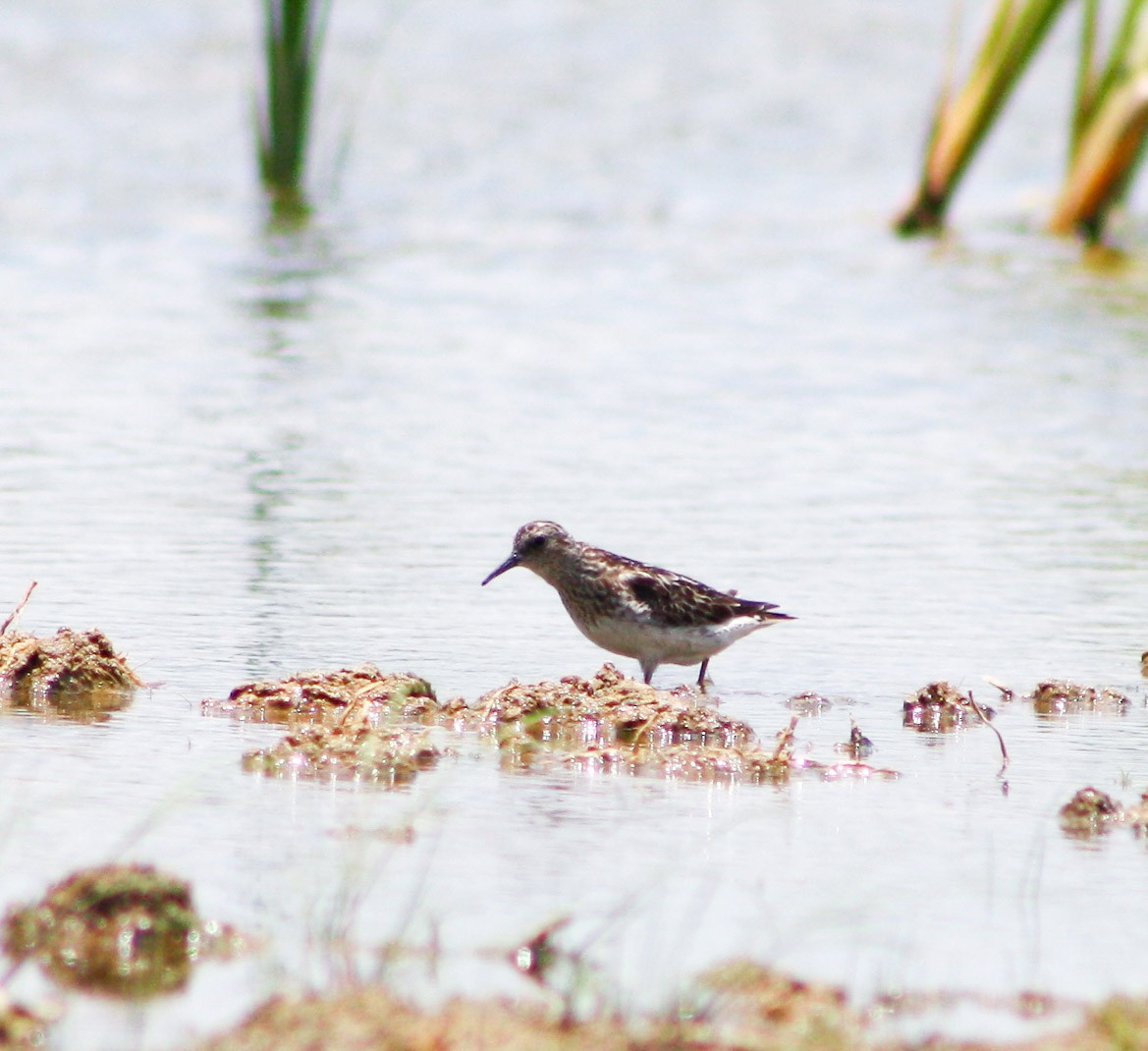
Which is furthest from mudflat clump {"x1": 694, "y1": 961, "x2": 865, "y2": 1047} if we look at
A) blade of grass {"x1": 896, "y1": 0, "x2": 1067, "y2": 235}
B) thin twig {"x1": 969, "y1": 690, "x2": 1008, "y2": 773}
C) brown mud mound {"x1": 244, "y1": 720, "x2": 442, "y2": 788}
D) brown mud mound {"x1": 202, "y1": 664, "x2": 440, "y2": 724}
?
blade of grass {"x1": 896, "y1": 0, "x2": 1067, "y2": 235}

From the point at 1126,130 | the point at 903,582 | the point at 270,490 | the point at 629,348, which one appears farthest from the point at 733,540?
the point at 1126,130

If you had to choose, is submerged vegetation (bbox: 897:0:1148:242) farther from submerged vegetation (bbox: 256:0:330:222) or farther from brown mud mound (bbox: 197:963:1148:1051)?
brown mud mound (bbox: 197:963:1148:1051)

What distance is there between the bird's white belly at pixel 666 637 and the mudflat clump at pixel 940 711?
0.88m

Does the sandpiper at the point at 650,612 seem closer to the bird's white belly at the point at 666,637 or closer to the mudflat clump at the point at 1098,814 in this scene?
the bird's white belly at the point at 666,637

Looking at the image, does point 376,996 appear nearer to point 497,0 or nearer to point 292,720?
point 292,720

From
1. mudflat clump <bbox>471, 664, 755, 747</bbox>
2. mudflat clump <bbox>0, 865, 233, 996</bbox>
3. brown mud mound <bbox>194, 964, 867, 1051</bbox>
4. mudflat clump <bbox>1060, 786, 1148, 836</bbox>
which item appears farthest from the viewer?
mudflat clump <bbox>471, 664, 755, 747</bbox>

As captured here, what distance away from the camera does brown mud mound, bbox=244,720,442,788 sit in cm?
618

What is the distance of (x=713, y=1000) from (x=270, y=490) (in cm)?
695

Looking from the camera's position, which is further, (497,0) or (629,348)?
(497,0)

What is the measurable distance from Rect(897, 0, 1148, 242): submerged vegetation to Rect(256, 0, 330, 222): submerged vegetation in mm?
5284

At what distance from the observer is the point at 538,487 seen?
1117 cm

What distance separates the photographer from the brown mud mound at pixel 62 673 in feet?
23.1

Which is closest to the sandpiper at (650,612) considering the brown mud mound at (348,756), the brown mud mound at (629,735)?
the brown mud mound at (629,735)

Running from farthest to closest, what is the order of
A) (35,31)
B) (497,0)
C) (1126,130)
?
1. (497,0)
2. (35,31)
3. (1126,130)
